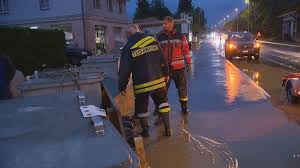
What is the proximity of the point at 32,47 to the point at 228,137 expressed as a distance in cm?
1499

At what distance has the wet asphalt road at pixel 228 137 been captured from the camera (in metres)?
5.42

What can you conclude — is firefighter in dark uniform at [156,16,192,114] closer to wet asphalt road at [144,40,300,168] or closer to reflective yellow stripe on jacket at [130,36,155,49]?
wet asphalt road at [144,40,300,168]

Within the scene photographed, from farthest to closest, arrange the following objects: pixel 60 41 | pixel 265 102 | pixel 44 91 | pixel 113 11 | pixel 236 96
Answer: pixel 113 11 → pixel 60 41 → pixel 236 96 → pixel 265 102 → pixel 44 91

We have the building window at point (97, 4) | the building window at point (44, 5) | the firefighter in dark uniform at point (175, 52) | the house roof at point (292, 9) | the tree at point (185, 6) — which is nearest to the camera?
the firefighter in dark uniform at point (175, 52)

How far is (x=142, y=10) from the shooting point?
266 ft

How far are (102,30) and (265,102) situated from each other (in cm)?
3159

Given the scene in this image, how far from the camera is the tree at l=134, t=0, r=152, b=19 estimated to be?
263 ft

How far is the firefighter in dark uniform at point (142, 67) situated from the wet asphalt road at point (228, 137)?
2.40 ft

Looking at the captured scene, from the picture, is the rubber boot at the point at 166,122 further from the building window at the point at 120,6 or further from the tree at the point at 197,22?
the tree at the point at 197,22

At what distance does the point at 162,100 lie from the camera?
665cm

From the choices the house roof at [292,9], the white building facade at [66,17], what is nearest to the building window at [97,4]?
the white building facade at [66,17]

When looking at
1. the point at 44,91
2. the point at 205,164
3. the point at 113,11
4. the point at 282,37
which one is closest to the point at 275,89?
the point at 205,164

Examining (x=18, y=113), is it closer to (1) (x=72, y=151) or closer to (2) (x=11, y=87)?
(1) (x=72, y=151)

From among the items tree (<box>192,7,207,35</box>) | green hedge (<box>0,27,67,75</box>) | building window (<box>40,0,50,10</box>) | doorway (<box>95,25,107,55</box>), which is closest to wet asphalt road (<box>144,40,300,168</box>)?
green hedge (<box>0,27,67,75</box>)
